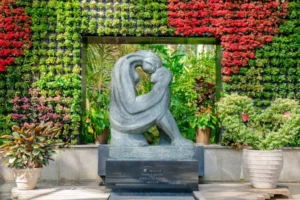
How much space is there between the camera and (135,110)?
643cm

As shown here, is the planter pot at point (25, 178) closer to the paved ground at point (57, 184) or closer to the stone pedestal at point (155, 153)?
the paved ground at point (57, 184)

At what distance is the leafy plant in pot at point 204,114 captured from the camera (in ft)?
26.8

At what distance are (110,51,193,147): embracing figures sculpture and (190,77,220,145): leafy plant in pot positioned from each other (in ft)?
5.78

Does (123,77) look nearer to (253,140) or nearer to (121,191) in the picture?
(121,191)

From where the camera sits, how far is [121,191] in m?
6.09

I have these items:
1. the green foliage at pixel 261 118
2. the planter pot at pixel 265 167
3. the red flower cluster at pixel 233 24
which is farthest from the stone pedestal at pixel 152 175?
the red flower cluster at pixel 233 24

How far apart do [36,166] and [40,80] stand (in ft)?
6.95

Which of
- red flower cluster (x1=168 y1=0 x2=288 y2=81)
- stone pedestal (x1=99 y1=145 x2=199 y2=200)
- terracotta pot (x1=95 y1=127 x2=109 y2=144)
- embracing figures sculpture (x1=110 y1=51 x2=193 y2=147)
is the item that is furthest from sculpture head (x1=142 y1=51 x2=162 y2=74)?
terracotta pot (x1=95 y1=127 x2=109 y2=144)

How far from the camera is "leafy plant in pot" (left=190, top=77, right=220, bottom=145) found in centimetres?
816

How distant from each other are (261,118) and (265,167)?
0.90 m

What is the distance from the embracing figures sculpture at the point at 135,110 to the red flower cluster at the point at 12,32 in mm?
2524

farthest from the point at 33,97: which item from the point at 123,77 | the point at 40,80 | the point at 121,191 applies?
the point at 121,191

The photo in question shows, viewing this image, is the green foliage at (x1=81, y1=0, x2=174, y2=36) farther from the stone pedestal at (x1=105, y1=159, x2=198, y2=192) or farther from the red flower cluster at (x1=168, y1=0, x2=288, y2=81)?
the stone pedestal at (x1=105, y1=159, x2=198, y2=192)

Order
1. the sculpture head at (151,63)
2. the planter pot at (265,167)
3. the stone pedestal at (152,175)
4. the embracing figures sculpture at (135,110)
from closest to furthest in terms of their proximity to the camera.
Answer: the stone pedestal at (152,175) → the planter pot at (265,167) → the embracing figures sculpture at (135,110) → the sculpture head at (151,63)
